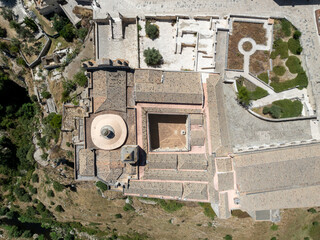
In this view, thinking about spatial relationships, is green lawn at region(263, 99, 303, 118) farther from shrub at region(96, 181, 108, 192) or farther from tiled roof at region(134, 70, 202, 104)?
shrub at region(96, 181, 108, 192)

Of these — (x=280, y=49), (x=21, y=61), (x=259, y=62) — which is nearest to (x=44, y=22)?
(x=21, y=61)

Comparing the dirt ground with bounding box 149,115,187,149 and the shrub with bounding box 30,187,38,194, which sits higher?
the dirt ground with bounding box 149,115,187,149

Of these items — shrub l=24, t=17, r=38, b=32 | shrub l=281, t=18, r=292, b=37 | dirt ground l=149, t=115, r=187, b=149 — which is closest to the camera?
shrub l=281, t=18, r=292, b=37

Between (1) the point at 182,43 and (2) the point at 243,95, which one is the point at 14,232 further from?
(2) the point at 243,95

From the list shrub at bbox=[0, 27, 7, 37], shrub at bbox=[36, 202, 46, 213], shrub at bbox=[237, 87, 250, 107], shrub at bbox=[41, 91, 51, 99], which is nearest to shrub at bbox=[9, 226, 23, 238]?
shrub at bbox=[36, 202, 46, 213]

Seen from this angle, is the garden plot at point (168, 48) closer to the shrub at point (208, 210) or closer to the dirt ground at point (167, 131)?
the dirt ground at point (167, 131)

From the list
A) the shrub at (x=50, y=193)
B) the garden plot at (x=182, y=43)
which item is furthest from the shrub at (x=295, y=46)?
the shrub at (x=50, y=193)
